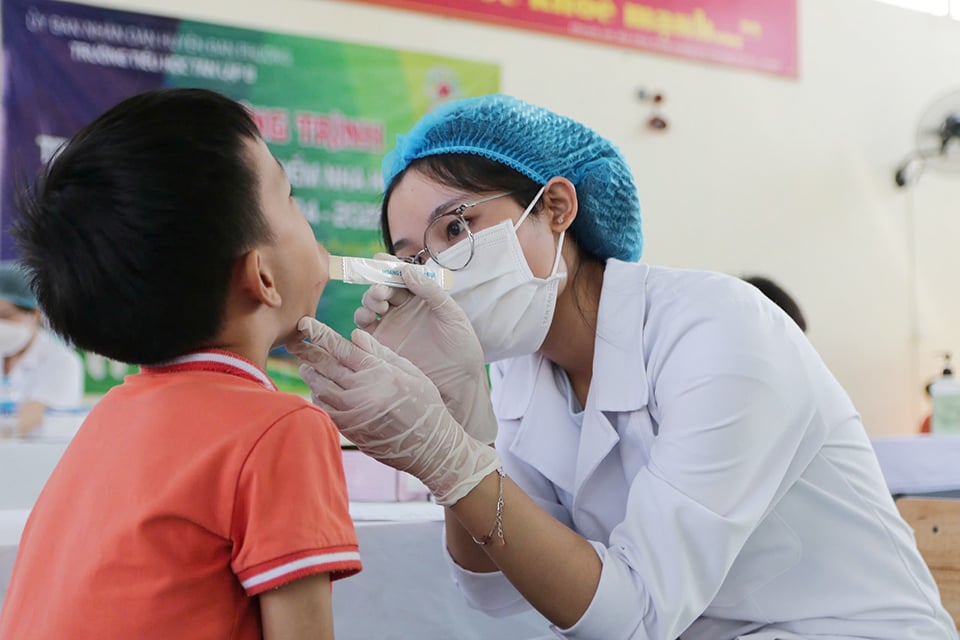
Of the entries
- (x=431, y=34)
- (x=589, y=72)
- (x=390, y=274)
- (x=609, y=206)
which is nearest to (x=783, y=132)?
(x=589, y=72)

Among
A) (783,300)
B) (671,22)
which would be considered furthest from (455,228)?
(671,22)

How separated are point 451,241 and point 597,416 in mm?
340

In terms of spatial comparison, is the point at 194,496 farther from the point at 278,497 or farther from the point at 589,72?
the point at 589,72

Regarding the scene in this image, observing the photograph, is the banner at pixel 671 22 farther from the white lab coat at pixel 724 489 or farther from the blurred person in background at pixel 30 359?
the white lab coat at pixel 724 489

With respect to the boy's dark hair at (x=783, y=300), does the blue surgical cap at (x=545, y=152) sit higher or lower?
higher

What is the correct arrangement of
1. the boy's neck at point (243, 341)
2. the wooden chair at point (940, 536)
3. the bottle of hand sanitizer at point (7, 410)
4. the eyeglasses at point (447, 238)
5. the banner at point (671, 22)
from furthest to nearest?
the banner at point (671, 22) → the bottle of hand sanitizer at point (7, 410) → the wooden chair at point (940, 536) → the eyeglasses at point (447, 238) → the boy's neck at point (243, 341)

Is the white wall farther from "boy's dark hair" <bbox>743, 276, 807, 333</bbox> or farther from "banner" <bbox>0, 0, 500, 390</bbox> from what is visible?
"boy's dark hair" <bbox>743, 276, 807, 333</bbox>

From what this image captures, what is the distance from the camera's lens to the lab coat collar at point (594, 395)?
3.88 feet

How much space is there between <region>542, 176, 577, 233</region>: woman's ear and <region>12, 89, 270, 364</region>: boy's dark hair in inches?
23.0

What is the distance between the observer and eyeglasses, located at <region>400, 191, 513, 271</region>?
1205 mm

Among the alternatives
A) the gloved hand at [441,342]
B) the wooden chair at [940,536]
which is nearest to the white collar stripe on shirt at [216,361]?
the gloved hand at [441,342]

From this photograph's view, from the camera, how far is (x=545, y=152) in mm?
1264

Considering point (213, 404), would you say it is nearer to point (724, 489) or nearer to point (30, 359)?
point (724, 489)

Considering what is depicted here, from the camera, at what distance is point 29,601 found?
2.48 ft
